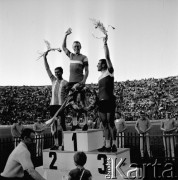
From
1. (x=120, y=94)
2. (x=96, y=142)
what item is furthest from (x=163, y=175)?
(x=120, y=94)

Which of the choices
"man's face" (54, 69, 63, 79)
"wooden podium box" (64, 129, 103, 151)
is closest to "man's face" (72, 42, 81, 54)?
"man's face" (54, 69, 63, 79)

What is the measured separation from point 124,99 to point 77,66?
36.0 metres

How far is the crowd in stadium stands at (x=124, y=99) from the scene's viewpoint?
118 ft

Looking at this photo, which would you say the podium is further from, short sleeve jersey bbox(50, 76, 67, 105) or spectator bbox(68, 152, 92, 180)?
spectator bbox(68, 152, 92, 180)

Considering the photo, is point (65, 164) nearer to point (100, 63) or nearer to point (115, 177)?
point (115, 177)

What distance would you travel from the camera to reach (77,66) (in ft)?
22.9

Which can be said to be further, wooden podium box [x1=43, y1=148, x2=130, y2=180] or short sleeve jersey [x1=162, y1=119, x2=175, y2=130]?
short sleeve jersey [x1=162, y1=119, x2=175, y2=130]

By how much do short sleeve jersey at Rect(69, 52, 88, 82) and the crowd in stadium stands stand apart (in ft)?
85.5

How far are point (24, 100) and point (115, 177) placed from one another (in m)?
38.4

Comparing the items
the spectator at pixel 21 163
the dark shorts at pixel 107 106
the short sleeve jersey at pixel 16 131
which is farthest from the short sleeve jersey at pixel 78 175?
the short sleeve jersey at pixel 16 131

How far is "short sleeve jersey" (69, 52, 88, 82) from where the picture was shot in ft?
22.9

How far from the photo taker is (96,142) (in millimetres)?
6656

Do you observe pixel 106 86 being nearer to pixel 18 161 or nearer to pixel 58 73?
Answer: pixel 58 73

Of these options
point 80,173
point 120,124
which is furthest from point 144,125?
point 80,173
